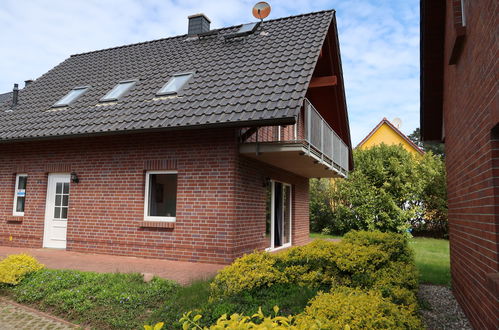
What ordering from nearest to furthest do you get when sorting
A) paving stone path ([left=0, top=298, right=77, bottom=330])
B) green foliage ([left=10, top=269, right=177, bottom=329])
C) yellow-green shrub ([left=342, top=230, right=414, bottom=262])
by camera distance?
paving stone path ([left=0, top=298, right=77, bottom=330]), green foliage ([left=10, top=269, right=177, bottom=329]), yellow-green shrub ([left=342, top=230, right=414, bottom=262])

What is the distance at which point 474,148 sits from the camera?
4.47m

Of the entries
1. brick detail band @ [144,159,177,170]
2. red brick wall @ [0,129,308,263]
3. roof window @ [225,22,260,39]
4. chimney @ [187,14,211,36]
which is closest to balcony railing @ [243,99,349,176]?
red brick wall @ [0,129,308,263]

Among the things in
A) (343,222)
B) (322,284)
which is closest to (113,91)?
(322,284)

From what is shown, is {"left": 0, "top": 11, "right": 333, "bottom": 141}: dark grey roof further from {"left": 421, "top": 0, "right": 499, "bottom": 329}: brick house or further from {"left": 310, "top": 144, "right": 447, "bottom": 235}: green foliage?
{"left": 310, "top": 144, "right": 447, "bottom": 235}: green foliage

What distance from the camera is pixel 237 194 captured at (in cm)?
846

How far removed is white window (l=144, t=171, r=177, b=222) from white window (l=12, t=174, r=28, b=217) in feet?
14.0

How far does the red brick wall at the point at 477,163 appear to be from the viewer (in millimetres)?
3539

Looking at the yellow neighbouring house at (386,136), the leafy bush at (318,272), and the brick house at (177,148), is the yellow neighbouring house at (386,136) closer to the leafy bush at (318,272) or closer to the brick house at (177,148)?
the brick house at (177,148)

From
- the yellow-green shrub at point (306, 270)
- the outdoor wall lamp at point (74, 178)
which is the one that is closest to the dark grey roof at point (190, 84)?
the outdoor wall lamp at point (74, 178)

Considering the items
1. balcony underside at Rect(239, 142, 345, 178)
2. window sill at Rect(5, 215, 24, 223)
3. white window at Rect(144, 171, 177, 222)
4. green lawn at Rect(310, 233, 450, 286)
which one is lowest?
green lawn at Rect(310, 233, 450, 286)

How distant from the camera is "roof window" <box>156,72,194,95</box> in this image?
9.87 m

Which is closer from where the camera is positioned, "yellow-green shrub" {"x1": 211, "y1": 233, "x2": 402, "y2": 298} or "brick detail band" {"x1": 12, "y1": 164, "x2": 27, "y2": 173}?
"yellow-green shrub" {"x1": 211, "y1": 233, "x2": 402, "y2": 298}

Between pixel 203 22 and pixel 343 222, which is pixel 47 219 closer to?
pixel 203 22

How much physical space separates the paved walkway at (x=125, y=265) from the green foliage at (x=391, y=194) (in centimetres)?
1234
